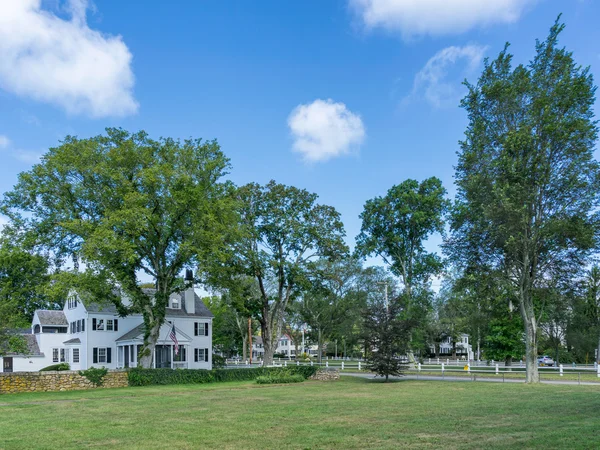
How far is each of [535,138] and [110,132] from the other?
28.3m

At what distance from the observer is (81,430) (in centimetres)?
1348

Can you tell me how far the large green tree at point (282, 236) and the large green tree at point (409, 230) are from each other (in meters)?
5.36

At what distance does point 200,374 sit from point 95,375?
6.82 metres

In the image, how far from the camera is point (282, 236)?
4706 centimetres

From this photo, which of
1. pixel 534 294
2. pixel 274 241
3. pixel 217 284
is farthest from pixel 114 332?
pixel 534 294

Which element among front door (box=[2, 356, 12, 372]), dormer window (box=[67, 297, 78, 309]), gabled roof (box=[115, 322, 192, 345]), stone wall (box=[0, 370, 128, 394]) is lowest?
front door (box=[2, 356, 12, 372])

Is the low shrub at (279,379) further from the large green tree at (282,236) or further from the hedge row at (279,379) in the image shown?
the large green tree at (282,236)

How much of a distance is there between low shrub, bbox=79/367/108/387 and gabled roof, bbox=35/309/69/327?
75.0ft

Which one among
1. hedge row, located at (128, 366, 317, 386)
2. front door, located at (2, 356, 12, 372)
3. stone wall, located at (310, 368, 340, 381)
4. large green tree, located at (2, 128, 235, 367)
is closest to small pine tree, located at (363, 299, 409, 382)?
stone wall, located at (310, 368, 340, 381)

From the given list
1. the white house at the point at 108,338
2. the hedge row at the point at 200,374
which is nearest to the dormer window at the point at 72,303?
the white house at the point at 108,338

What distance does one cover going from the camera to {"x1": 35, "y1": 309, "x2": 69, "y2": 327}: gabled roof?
50.8 metres

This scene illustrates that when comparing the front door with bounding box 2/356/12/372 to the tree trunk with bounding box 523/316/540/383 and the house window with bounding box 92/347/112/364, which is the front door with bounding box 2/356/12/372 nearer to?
the house window with bounding box 92/347/112/364

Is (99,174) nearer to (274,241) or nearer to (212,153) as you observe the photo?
(212,153)

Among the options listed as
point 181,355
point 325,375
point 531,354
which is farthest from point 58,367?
point 531,354
